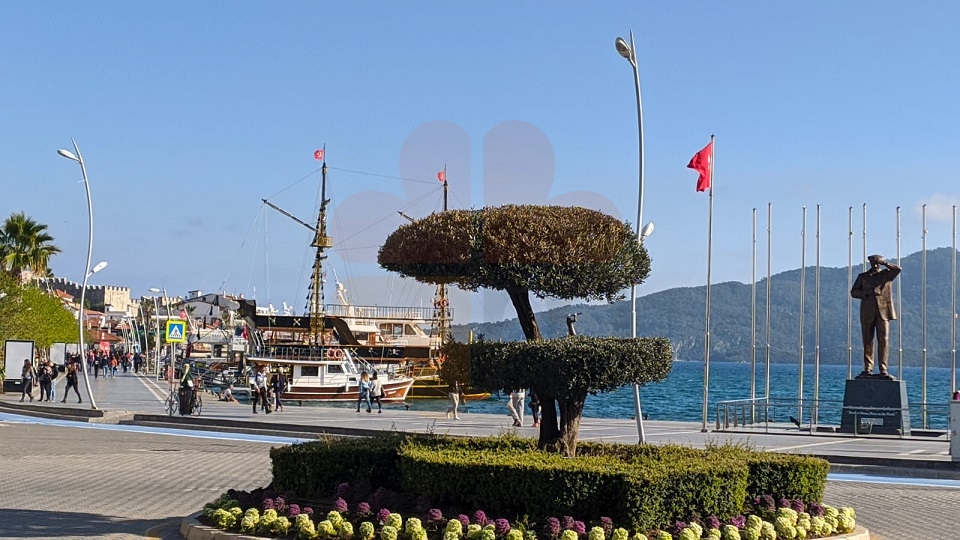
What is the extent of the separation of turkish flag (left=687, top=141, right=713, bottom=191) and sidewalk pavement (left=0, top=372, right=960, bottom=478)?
23.7 ft

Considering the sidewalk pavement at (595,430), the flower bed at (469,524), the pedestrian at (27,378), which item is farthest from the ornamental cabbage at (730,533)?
the pedestrian at (27,378)

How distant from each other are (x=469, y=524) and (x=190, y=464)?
11.1 m

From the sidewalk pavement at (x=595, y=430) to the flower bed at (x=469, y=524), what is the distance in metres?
7.84

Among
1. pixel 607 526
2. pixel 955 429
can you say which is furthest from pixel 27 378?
pixel 607 526

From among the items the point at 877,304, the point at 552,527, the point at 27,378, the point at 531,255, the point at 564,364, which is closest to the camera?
the point at 552,527

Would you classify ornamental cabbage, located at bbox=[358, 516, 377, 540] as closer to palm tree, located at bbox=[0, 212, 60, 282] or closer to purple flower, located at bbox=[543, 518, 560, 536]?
purple flower, located at bbox=[543, 518, 560, 536]

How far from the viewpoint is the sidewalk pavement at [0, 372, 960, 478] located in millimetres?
21578

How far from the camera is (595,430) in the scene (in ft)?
98.6

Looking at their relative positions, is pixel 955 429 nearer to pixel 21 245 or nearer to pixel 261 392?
pixel 261 392

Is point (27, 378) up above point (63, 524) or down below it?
above

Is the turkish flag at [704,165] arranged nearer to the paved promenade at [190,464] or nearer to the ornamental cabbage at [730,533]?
the paved promenade at [190,464]

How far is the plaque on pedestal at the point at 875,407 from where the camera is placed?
2825 cm

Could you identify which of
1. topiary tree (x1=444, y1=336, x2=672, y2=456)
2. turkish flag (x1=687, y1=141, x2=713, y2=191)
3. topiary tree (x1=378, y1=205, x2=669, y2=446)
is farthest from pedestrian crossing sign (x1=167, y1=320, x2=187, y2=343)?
topiary tree (x1=444, y1=336, x2=672, y2=456)

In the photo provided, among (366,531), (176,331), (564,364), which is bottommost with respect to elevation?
(366,531)
